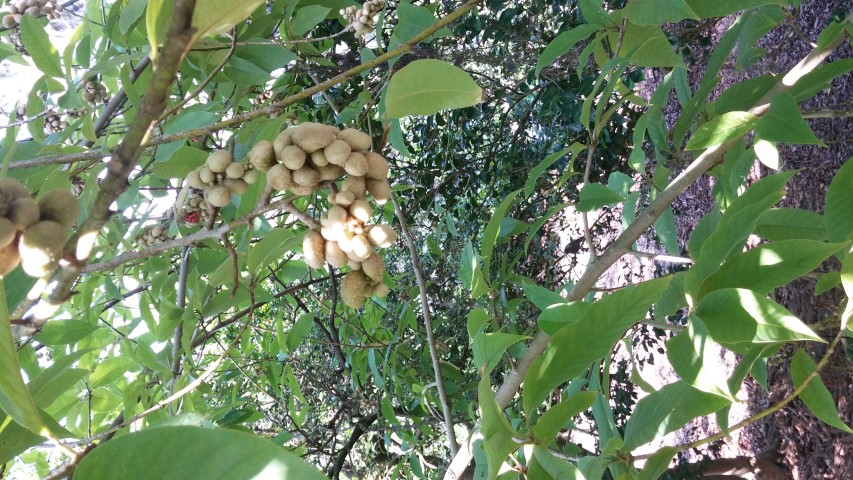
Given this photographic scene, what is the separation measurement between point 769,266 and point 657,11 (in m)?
0.37

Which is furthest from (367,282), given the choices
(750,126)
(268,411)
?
(268,411)

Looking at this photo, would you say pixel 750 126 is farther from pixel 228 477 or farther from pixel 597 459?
pixel 228 477

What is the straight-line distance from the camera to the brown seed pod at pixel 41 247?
16.1 inches

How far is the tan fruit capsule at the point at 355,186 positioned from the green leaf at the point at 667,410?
0.35 metres

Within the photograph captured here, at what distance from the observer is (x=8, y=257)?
1.37ft

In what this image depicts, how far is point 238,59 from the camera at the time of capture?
111 cm

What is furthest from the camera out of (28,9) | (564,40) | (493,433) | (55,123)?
(55,123)

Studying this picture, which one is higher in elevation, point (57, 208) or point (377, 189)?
point (57, 208)

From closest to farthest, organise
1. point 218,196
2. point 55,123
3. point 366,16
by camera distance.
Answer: point 218,196 < point 366,16 < point 55,123

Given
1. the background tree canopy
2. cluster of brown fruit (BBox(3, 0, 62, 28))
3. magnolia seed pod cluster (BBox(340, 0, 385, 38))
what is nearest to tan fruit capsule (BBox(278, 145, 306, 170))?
the background tree canopy

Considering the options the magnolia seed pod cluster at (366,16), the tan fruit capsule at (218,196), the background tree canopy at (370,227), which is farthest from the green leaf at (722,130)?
the magnolia seed pod cluster at (366,16)

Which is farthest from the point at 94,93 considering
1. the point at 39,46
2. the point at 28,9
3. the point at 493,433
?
the point at 493,433

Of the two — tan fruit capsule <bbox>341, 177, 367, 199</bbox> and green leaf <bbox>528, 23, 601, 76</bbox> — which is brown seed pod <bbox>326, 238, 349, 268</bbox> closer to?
tan fruit capsule <bbox>341, 177, 367, 199</bbox>

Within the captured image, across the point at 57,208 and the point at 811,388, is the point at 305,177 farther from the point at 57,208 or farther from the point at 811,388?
the point at 811,388
